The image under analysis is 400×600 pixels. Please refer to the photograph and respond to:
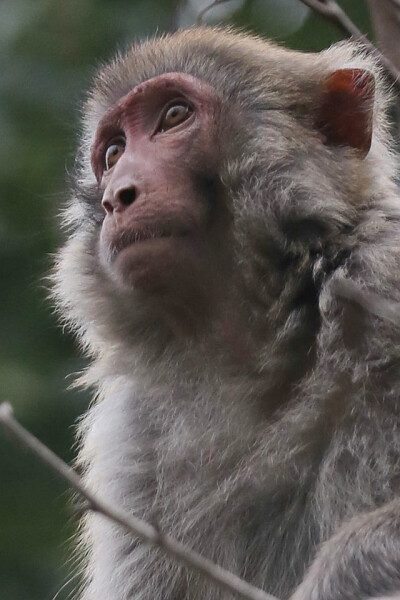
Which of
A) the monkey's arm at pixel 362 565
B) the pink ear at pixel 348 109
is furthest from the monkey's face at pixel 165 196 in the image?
the monkey's arm at pixel 362 565

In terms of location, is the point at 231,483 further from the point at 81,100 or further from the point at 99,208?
the point at 81,100

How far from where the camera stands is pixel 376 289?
4.44 m

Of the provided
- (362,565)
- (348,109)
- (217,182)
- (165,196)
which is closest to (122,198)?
(165,196)

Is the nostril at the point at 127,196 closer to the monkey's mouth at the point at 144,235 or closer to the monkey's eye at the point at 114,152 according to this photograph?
the monkey's mouth at the point at 144,235

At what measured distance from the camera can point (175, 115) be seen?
5.06 metres

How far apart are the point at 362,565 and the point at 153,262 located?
125 centimetres

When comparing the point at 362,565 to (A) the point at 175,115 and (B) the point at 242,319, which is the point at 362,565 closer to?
(B) the point at 242,319

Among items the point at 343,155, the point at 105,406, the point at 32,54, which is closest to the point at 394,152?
the point at 343,155

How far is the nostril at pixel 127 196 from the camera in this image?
472cm

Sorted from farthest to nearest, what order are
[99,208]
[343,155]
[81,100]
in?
1. [81,100]
2. [99,208]
3. [343,155]

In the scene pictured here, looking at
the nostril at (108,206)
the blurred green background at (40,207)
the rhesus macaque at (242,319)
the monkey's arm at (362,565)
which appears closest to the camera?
the monkey's arm at (362,565)

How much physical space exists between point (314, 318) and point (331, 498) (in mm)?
609

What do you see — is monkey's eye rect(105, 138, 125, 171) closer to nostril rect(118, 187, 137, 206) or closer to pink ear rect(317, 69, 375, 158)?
nostril rect(118, 187, 137, 206)

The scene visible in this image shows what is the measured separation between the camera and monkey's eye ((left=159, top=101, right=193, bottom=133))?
16.5ft
